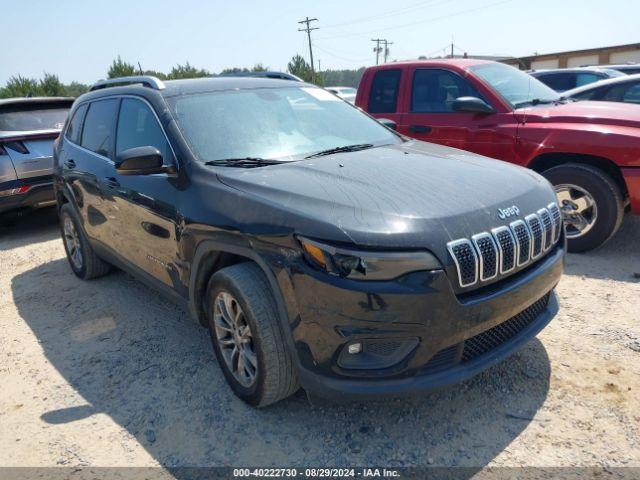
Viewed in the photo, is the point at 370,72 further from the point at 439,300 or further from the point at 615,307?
the point at 439,300

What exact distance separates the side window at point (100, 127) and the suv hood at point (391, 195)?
166cm

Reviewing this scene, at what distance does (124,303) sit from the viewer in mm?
4285

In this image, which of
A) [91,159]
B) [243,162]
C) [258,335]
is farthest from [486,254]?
[91,159]

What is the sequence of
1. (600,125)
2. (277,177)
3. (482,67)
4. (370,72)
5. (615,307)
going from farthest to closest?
(370,72) → (482,67) → (600,125) → (615,307) → (277,177)

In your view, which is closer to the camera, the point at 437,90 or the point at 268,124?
the point at 268,124

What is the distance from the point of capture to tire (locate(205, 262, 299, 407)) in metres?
2.41

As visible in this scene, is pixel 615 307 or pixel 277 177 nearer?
pixel 277 177

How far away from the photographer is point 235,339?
8.94 feet

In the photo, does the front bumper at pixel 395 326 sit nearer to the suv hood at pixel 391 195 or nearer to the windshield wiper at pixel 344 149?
the suv hood at pixel 391 195

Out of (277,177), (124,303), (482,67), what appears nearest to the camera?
(277,177)

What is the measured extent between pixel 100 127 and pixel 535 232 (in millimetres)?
3433

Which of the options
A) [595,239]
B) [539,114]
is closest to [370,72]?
[539,114]

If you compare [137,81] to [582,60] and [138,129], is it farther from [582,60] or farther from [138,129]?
[582,60]

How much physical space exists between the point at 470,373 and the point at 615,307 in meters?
1.98
